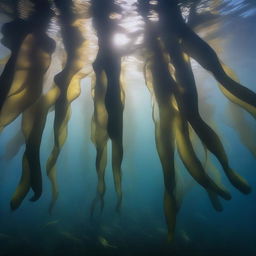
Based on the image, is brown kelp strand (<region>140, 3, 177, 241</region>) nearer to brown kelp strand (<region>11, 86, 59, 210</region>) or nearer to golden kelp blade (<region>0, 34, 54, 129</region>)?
brown kelp strand (<region>11, 86, 59, 210</region>)

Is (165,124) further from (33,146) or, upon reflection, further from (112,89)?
(33,146)

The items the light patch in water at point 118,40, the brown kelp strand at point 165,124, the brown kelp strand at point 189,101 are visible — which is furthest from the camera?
the light patch in water at point 118,40

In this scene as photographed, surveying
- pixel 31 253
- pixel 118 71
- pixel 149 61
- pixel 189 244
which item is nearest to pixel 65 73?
pixel 118 71

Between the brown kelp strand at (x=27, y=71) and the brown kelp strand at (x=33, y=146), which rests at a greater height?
the brown kelp strand at (x=27, y=71)

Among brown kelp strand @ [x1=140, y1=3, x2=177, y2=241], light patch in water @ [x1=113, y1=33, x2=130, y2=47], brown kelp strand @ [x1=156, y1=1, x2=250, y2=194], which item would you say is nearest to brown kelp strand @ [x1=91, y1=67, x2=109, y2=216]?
light patch in water @ [x1=113, y1=33, x2=130, y2=47]

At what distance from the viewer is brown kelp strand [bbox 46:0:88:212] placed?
9.87 ft

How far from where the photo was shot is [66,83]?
3.14 metres

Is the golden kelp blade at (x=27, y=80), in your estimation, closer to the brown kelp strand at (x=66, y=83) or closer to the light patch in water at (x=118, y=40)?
the brown kelp strand at (x=66, y=83)

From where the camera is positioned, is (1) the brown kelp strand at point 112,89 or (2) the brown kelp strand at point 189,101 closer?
(2) the brown kelp strand at point 189,101

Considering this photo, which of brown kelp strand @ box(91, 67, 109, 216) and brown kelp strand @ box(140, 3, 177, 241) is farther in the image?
brown kelp strand @ box(91, 67, 109, 216)

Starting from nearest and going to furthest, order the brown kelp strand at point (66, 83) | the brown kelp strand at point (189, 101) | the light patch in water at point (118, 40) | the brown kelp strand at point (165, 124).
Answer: the brown kelp strand at point (189, 101) → the brown kelp strand at point (165, 124) → the brown kelp strand at point (66, 83) → the light patch in water at point (118, 40)

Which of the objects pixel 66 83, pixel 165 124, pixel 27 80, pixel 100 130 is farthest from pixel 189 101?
pixel 27 80

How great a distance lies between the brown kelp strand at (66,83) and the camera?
3.01 metres

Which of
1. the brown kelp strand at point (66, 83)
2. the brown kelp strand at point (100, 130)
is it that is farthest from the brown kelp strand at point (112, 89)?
the brown kelp strand at point (66, 83)
